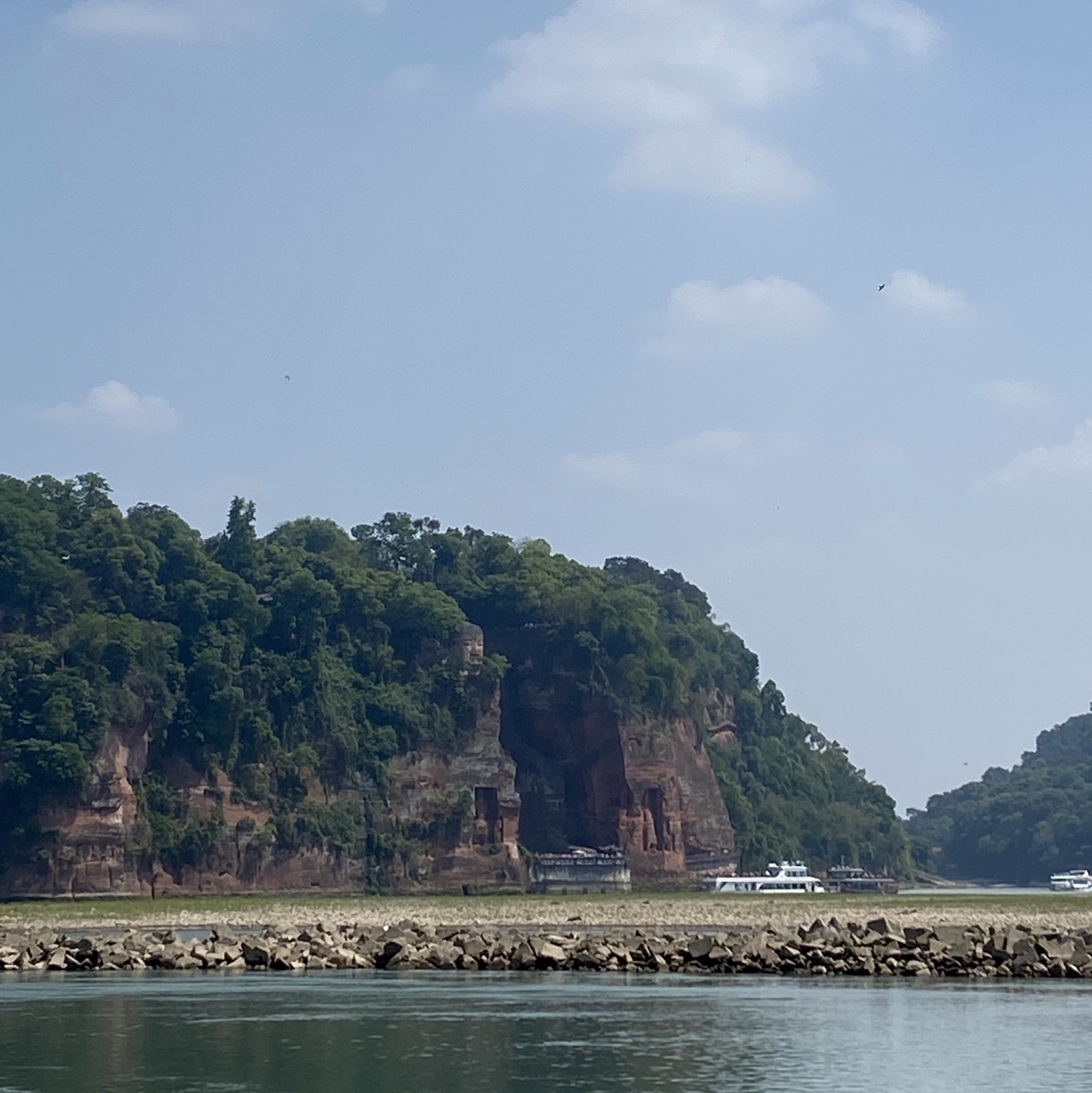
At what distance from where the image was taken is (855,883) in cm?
16225

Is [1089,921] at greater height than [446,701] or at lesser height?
lesser

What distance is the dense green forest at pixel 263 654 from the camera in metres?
125

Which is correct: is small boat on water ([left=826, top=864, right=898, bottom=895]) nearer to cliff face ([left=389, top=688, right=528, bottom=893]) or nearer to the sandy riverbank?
cliff face ([left=389, top=688, right=528, bottom=893])

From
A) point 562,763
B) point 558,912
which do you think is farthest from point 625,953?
point 562,763

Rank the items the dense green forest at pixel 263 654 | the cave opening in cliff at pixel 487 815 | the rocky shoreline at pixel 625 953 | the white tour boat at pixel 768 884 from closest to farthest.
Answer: the rocky shoreline at pixel 625 953 < the dense green forest at pixel 263 654 < the white tour boat at pixel 768 884 < the cave opening in cliff at pixel 487 815

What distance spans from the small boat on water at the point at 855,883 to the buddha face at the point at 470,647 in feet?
121

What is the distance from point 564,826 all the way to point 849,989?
105m

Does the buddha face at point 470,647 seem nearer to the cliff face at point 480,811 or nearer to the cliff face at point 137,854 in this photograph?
the cliff face at point 480,811

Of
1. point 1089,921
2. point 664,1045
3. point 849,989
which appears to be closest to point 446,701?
point 1089,921

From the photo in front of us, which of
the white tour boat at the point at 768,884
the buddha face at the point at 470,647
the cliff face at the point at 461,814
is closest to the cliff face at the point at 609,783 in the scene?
the white tour boat at the point at 768,884

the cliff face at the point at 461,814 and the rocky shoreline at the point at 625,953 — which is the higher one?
the cliff face at the point at 461,814

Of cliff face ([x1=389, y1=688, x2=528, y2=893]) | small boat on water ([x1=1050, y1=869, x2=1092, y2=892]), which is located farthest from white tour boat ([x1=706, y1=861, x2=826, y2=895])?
small boat on water ([x1=1050, y1=869, x2=1092, y2=892])

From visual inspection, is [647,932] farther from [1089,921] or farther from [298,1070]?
[298,1070]

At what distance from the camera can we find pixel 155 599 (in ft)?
448
